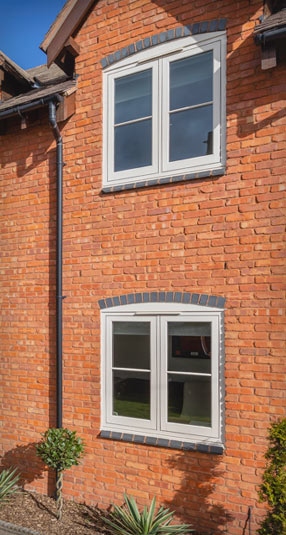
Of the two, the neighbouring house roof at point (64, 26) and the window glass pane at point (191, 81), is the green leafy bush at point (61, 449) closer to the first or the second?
the window glass pane at point (191, 81)

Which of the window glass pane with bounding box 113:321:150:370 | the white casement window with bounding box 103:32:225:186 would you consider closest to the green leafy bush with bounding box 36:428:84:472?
the window glass pane with bounding box 113:321:150:370

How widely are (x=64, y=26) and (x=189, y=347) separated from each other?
193 inches

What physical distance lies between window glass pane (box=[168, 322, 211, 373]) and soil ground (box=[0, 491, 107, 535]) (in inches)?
86.2

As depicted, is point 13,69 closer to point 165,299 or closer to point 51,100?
point 51,100

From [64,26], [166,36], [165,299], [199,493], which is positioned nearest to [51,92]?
[64,26]

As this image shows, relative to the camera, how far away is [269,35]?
4.35m

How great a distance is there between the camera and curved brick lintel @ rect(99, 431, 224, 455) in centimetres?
468

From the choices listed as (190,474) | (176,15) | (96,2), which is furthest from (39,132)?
(190,474)

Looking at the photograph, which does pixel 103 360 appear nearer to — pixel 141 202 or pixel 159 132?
pixel 141 202

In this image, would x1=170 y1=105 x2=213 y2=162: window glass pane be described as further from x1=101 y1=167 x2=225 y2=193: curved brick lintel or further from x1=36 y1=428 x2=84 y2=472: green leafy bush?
x1=36 y1=428 x2=84 y2=472: green leafy bush

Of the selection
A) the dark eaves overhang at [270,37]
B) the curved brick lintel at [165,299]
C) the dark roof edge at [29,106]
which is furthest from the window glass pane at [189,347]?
the dark roof edge at [29,106]

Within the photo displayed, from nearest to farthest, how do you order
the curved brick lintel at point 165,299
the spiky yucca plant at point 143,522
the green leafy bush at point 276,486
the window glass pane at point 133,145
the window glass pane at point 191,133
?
the green leafy bush at point 276,486 < the spiky yucca plant at point 143,522 < the curved brick lintel at point 165,299 < the window glass pane at point 191,133 < the window glass pane at point 133,145

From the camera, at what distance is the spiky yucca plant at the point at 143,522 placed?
4526 millimetres

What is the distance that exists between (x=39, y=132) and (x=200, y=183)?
2.94 m
